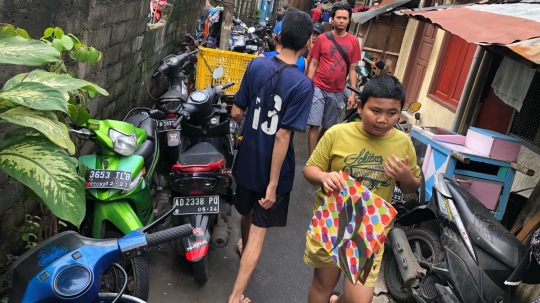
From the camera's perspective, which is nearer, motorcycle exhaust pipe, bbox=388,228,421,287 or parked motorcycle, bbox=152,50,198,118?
motorcycle exhaust pipe, bbox=388,228,421,287

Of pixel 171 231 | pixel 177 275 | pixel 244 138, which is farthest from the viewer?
pixel 177 275

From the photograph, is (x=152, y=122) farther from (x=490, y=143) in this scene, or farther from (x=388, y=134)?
(x=490, y=143)

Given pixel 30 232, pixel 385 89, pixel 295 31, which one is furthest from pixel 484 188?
pixel 30 232

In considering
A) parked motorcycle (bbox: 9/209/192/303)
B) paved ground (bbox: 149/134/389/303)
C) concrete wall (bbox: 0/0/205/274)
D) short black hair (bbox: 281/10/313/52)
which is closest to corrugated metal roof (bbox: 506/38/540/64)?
short black hair (bbox: 281/10/313/52)

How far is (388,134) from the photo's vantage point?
256cm

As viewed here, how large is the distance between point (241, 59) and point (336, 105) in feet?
4.76

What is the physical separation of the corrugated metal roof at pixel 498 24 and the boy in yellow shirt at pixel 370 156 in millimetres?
1101

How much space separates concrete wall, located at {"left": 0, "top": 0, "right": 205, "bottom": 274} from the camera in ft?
9.01

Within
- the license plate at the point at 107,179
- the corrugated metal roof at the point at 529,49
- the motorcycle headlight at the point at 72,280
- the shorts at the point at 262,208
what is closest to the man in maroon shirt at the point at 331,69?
the shorts at the point at 262,208

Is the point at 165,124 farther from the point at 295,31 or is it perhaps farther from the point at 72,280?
the point at 72,280

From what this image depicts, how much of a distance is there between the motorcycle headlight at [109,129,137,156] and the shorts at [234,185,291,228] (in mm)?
818

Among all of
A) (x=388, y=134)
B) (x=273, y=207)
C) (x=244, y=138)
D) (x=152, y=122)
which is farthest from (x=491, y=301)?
(x=152, y=122)

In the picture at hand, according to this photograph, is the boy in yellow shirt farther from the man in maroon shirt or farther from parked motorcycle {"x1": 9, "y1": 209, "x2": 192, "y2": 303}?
the man in maroon shirt

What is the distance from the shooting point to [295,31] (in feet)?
9.58
